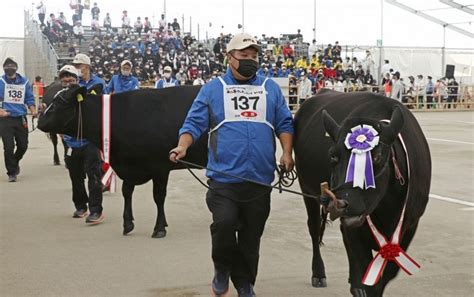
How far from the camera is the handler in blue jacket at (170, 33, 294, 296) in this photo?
4.69m

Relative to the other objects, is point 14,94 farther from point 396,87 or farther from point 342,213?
point 396,87

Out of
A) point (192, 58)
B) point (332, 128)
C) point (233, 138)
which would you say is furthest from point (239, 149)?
point (192, 58)

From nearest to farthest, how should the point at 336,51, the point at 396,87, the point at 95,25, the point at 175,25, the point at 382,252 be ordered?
the point at 382,252
the point at 396,87
the point at 336,51
the point at 95,25
the point at 175,25

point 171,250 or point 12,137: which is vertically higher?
point 12,137

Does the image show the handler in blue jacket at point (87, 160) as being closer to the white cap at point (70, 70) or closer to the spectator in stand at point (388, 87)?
the white cap at point (70, 70)

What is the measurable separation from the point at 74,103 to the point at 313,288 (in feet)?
11.8

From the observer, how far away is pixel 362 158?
3691 millimetres

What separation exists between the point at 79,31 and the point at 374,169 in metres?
33.6

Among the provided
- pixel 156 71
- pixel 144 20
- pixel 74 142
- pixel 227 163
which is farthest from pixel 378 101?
pixel 144 20

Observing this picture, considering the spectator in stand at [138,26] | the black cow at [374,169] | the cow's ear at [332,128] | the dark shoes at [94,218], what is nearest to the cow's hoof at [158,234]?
the dark shoes at [94,218]

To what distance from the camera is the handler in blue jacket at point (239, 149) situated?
469 cm

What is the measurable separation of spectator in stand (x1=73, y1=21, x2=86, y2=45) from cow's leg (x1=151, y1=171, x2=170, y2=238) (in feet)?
95.1

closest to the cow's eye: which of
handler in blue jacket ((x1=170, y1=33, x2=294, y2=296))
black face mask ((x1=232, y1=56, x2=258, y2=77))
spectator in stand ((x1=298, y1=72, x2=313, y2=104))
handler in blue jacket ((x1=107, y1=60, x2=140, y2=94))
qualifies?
handler in blue jacket ((x1=170, y1=33, x2=294, y2=296))


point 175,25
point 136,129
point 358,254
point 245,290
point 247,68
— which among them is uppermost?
point 175,25
